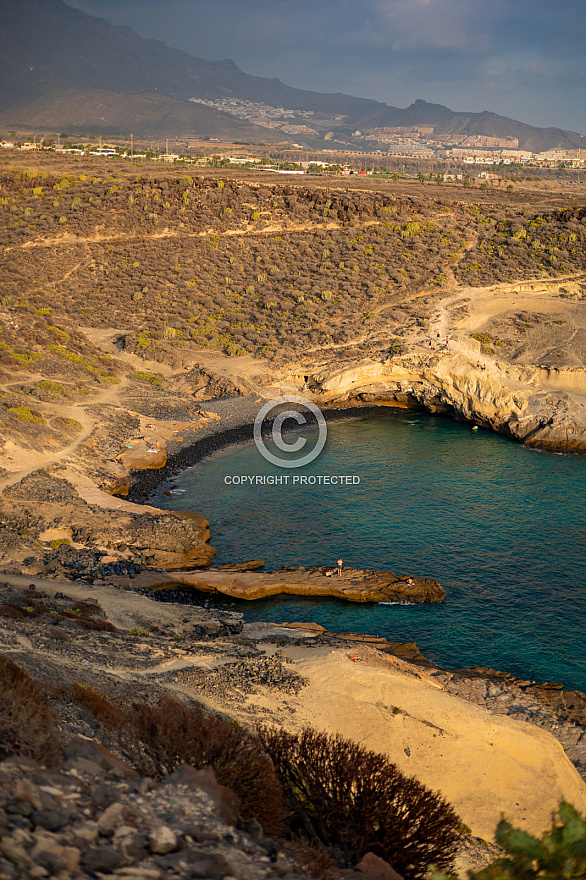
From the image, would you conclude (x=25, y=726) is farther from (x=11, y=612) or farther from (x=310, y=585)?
(x=310, y=585)

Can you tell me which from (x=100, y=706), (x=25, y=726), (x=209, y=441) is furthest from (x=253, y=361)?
(x=25, y=726)

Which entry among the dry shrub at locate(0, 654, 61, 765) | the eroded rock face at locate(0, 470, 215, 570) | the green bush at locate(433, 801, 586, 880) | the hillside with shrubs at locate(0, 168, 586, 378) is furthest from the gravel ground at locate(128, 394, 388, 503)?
the green bush at locate(433, 801, 586, 880)

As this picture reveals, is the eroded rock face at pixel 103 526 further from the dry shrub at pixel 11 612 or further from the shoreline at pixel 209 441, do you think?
the dry shrub at pixel 11 612

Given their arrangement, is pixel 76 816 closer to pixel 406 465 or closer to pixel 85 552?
pixel 85 552

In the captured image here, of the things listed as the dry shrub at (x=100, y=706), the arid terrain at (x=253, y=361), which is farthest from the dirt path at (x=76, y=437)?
the dry shrub at (x=100, y=706)

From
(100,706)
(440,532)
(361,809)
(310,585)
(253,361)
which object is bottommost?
(310,585)

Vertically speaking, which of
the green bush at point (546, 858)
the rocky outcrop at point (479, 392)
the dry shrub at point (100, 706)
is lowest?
the dry shrub at point (100, 706)
